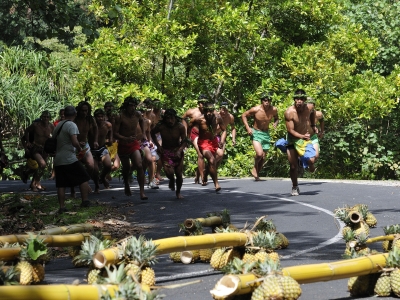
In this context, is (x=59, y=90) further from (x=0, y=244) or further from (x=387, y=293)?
(x=387, y=293)

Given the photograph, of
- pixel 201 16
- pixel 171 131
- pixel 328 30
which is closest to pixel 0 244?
pixel 171 131

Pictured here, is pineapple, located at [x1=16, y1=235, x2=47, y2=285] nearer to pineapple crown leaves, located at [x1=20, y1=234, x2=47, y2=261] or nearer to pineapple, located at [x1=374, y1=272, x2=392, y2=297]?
pineapple crown leaves, located at [x1=20, y1=234, x2=47, y2=261]

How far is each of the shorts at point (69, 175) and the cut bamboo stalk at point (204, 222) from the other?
17.5 ft

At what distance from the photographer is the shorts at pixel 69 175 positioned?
14.4 metres

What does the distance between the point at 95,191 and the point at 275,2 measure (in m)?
12.7

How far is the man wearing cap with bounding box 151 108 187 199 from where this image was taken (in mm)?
16891

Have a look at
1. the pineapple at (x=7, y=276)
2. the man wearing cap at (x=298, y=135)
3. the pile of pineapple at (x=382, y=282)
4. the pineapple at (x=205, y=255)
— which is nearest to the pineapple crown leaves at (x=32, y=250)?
the pineapple at (x=7, y=276)

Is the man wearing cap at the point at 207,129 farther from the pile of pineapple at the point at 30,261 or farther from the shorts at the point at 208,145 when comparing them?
the pile of pineapple at the point at 30,261

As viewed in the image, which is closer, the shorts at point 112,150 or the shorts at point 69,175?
the shorts at point 69,175

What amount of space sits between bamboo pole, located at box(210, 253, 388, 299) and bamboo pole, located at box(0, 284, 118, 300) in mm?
815

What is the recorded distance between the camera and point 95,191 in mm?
18875

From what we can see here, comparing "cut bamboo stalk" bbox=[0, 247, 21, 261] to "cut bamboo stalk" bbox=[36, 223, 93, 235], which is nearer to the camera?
"cut bamboo stalk" bbox=[0, 247, 21, 261]

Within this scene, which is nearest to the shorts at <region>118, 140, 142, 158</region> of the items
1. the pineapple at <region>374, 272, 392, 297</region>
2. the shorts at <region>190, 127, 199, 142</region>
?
the shorts at <region>190, 127, 199, 142</region>

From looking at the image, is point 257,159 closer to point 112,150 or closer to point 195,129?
point 195,129
